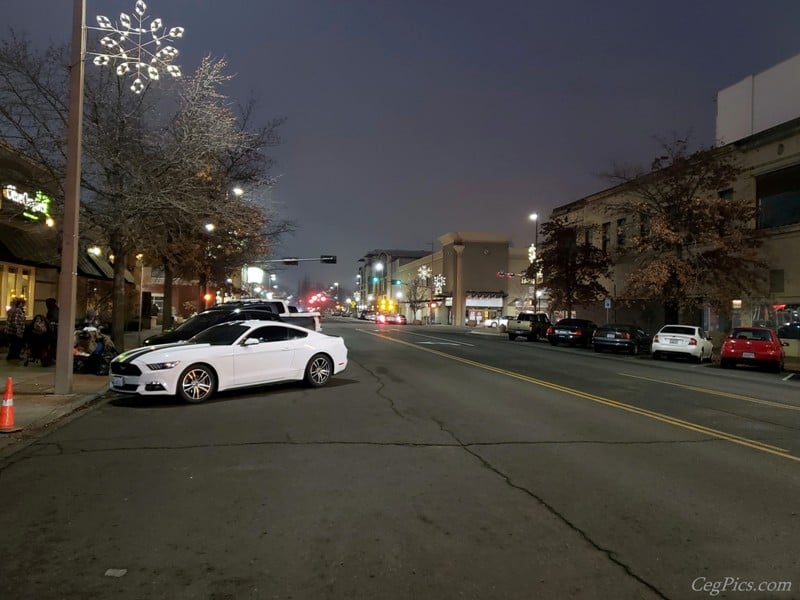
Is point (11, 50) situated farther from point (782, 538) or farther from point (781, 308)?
point (781, 308)

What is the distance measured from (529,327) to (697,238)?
12.5 meters

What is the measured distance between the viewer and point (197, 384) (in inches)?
431

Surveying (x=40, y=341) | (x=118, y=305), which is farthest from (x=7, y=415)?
(x=118, y=305)

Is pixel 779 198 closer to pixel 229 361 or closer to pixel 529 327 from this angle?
pixel 529 327

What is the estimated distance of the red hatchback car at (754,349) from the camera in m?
20.8

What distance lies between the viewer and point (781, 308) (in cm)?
2808

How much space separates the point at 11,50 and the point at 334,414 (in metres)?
12.7

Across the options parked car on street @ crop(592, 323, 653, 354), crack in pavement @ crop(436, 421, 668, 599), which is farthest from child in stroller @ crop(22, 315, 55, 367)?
parked car on street @ crop(592, 323, 653, 354)

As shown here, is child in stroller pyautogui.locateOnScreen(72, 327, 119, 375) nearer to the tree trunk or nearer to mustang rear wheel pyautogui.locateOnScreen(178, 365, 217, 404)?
the tree trunk

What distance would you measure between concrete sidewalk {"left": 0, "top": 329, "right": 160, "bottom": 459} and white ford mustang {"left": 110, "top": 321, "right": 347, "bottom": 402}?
0.92 m

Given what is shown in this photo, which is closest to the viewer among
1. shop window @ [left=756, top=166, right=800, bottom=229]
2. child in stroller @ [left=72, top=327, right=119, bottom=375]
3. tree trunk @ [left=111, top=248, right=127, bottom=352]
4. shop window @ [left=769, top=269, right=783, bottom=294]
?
child in stroller @ [left=72, top=327, right=119, bottom=375]

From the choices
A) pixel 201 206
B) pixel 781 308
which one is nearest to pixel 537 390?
pixel 201 206

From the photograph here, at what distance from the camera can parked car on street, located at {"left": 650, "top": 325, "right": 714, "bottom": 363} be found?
23.9 meters

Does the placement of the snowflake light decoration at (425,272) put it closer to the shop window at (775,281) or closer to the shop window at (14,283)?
the shop window at (775,281)
